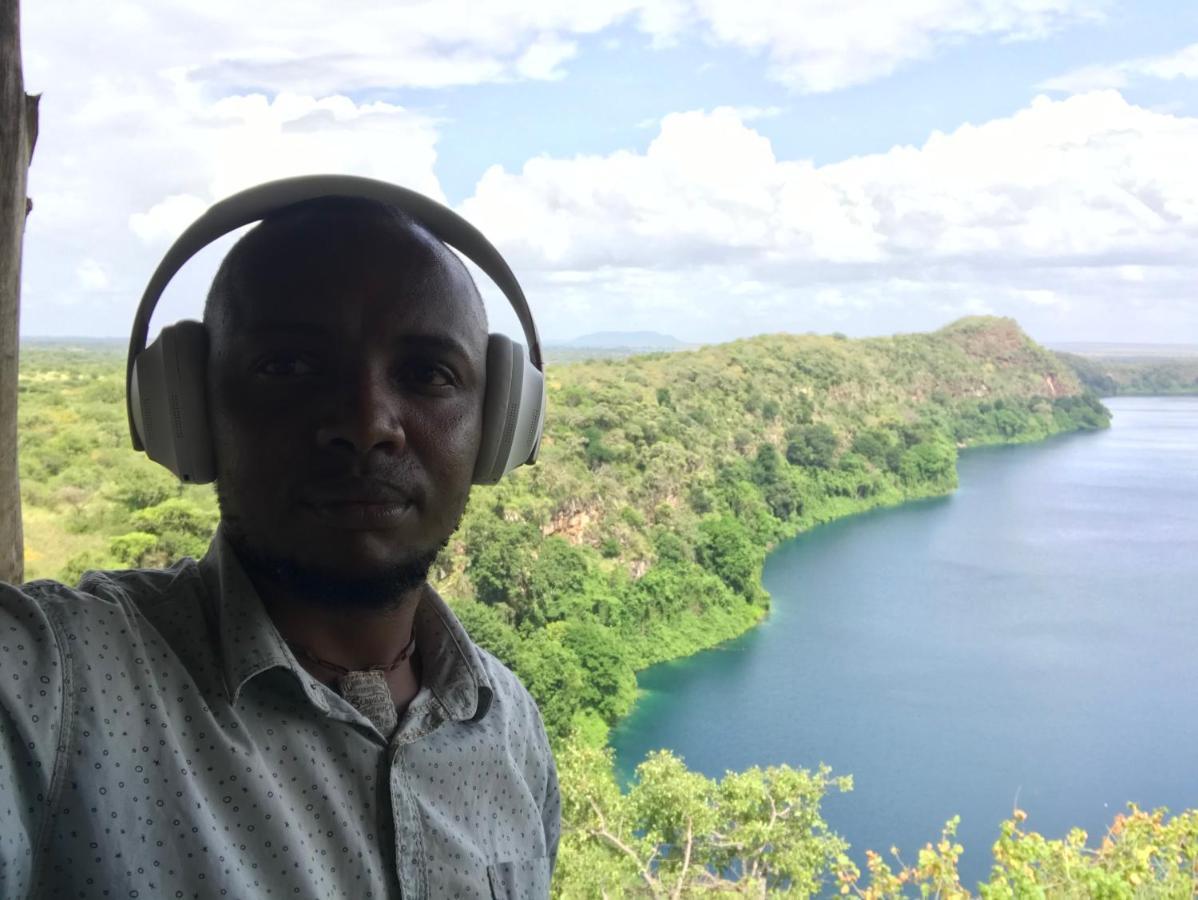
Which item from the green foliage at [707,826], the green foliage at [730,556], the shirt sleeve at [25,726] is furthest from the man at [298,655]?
the green foliage at [730,556]

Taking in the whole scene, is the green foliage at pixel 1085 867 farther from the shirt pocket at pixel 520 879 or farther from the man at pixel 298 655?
the man at pixel 298 655

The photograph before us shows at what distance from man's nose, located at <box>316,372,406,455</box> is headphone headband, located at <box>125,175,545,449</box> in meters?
0.16

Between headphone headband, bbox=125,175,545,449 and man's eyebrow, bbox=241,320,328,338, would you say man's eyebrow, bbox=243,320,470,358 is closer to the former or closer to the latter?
man's eyebrow, bbox=241,320,328,338

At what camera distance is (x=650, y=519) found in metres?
18.6

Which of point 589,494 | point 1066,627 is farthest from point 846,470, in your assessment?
point 589,494

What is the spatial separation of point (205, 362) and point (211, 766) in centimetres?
29

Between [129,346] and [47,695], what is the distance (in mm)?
350

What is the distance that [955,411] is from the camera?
113 ft

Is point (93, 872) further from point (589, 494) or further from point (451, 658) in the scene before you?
point (589, 494)

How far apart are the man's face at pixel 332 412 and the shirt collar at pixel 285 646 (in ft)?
0.10

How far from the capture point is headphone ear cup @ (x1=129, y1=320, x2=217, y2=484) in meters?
0.72

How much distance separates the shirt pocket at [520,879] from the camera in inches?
29.4

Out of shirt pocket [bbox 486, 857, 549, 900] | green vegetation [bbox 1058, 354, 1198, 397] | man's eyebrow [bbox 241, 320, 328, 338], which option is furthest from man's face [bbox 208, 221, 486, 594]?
green vegetation [bbox 1058, 354, 1198, 397]

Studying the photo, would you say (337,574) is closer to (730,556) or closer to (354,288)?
(354,288)
